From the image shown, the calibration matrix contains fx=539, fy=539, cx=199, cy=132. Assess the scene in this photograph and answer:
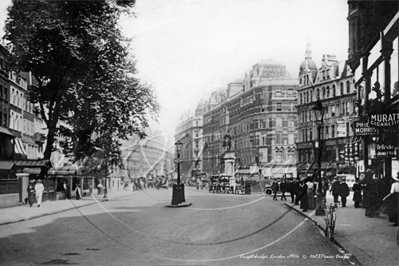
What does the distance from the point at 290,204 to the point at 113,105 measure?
335cm

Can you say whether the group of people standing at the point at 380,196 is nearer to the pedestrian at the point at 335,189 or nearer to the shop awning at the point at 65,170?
the pedestrian at the point at 335,189

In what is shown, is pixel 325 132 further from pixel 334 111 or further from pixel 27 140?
pixel 27 140

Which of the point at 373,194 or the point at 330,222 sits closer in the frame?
the point at 330,222

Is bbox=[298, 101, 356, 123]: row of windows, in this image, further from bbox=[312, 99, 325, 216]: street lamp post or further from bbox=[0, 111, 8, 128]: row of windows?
bbox=[0, 111, 8, 128]: row of windows

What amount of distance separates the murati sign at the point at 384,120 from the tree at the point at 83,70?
380cm

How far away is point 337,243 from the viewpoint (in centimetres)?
873

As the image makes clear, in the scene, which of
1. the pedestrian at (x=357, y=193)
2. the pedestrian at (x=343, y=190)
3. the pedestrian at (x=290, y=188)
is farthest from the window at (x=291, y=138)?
the pedestrian at (x=343, y=190)

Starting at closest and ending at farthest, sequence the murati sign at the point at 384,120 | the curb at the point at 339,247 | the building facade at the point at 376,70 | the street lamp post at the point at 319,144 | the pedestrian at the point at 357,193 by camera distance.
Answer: the curb at the point at 339,247
the street lamp post at the point at 319,144
the building facade at the point at 376,70
the murati sign at the point at 384,120
the pedestrian at the point at 357,193

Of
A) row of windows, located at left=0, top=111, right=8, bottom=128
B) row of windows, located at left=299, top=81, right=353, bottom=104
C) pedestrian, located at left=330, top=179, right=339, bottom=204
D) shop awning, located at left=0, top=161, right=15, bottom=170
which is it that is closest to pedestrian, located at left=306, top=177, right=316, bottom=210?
pedestrian, located at left=330, top=179, right=339, bottom=204

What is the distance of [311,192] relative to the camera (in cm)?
967

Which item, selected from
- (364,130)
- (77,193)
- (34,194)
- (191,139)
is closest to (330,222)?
(364,130)

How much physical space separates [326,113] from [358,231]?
2330 mm

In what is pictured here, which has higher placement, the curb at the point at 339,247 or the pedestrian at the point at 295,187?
the pedestrian at the point at 295,187

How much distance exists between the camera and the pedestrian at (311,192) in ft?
30.9
